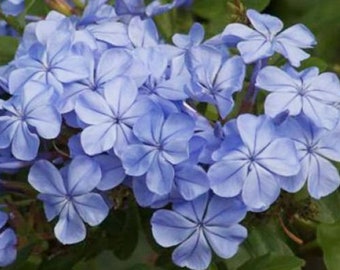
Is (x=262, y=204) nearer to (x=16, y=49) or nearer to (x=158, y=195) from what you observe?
(x=158, y=195)

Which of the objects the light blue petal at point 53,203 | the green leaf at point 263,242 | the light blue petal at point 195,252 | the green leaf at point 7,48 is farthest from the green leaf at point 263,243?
the green leaf at point 7,48

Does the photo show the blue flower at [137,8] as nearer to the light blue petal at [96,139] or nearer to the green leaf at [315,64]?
the green leaf at [315,64]

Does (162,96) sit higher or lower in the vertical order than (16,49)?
higher

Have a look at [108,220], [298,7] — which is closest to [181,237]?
[108,220]

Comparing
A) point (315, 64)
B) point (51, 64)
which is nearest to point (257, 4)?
point (315, 64)

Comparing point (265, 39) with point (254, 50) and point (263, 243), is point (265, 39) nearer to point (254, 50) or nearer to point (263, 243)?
point (254, 50)
